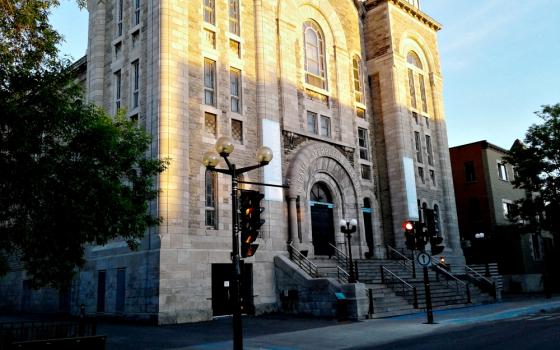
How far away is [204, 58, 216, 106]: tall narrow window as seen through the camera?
2362 cm

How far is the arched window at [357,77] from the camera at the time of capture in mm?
33812

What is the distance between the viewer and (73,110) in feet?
41.5

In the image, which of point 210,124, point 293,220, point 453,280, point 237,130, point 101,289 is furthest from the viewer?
point 453,280

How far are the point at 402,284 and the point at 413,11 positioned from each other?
22.7 meters

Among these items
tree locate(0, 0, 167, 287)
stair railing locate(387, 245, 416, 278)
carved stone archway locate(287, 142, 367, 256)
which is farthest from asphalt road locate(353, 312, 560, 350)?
carved stone archway locate(287, 142, 367, 256)

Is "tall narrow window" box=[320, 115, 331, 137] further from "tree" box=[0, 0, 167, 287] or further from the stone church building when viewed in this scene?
"tree" box=[0, 0, 167, 287]

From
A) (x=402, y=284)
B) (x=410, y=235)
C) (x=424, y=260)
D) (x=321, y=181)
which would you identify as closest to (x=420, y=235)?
(x=410, y=235)

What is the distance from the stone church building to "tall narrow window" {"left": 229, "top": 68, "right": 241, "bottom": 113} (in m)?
0.14

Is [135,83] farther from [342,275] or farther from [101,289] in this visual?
[342,275]

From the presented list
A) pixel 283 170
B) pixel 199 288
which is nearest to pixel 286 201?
pixel 283 170

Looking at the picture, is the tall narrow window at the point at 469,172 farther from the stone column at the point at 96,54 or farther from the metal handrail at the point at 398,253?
the stone column at the point at 96,54

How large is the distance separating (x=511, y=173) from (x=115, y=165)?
42.9 metres

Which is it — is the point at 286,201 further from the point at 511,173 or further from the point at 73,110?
the point at 511,173

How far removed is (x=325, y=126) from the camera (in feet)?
98.6
